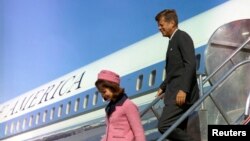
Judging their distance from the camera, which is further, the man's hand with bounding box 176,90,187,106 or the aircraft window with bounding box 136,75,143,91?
the aircraft window with bounding box 136,75,143,91

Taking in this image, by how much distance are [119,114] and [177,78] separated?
0.82m

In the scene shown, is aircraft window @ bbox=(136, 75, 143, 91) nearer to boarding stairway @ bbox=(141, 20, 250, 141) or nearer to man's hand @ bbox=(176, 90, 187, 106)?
boarding stairway @ bbox=(141, 20, 250, 141)

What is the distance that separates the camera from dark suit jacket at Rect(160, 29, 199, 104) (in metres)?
4.57

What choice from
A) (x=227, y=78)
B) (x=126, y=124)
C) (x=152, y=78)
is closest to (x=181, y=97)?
(x=126, y=124)

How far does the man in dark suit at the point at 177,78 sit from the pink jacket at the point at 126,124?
1.92 feet

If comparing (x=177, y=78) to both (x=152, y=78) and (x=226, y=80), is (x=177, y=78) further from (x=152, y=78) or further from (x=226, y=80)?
(x=152, y=78)

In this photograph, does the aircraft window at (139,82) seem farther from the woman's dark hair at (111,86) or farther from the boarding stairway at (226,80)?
the woman's dark hair at (111,86)

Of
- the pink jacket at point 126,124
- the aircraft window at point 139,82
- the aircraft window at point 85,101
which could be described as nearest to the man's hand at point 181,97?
the pink jacket at point 126,124

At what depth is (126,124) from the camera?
13.4 ft

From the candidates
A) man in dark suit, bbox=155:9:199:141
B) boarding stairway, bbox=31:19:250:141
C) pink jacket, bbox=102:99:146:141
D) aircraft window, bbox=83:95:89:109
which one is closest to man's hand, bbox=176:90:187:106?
man in dark suit, bbox=155:9:199:141

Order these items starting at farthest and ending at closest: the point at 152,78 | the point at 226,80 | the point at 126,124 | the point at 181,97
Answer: the point at 152,78 → the point at 226,80 → the point at 181,97 → the point at 126,124

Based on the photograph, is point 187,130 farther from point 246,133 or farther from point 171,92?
point 246,133

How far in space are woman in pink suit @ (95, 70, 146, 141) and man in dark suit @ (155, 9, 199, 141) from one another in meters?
0.58

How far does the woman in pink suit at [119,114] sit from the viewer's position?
4.01m
